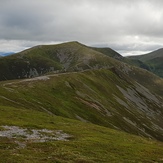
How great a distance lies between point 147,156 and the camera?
39.9 m

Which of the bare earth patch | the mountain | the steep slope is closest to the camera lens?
the mountain

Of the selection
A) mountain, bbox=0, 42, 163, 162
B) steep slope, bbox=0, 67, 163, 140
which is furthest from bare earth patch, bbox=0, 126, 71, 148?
steep slope, bbox=0, 67, 163, 140

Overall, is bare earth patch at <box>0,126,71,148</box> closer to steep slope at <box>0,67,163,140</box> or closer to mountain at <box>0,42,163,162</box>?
mountain at <box>0,42,163,162</box>

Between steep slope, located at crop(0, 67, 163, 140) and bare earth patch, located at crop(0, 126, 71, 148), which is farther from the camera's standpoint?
steep slope, located at crop(0, 67, 163, 140)

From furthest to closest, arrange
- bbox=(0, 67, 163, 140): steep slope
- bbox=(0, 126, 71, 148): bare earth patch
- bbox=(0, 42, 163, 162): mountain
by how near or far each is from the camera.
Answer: bbox=(0, 67, 163, 140): steep slope → bbox=(0, 126, 71, 148): bare earth patch → bbox=(0, 42, 163, 162): mountain

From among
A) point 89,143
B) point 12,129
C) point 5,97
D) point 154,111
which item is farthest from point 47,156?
point 154,111

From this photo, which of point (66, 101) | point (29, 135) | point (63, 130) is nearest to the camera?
point (29, 135)

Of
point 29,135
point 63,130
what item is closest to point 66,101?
point 63,130

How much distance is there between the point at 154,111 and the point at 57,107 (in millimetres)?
118993

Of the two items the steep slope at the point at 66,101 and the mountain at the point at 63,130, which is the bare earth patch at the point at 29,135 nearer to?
the mountain at the point at 63,130

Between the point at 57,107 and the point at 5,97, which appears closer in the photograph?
the point at 5,97

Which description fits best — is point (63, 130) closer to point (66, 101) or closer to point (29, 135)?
point (29, 135)

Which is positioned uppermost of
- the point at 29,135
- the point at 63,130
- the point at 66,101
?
the point at 29,135

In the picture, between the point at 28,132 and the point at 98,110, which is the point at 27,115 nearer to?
the point at 28,132
